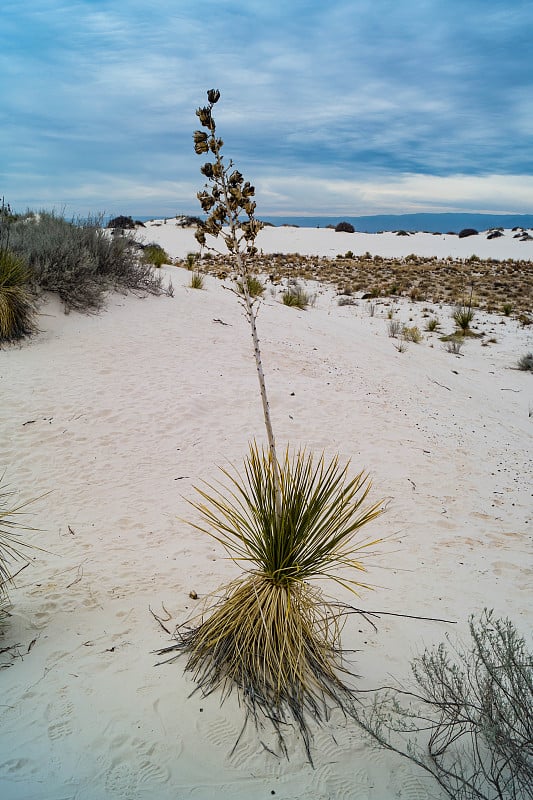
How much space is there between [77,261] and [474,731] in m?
9.22

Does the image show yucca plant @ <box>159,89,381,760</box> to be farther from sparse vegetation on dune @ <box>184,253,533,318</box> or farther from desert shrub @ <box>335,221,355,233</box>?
A: desert shrub @ <box>335,221,355,233</box>

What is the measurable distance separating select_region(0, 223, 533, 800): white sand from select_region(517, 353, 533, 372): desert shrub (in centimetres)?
118

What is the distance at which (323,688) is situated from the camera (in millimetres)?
2523

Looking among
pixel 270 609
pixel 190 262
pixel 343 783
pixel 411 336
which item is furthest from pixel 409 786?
pixel 190 262

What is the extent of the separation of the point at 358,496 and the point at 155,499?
2.01 m

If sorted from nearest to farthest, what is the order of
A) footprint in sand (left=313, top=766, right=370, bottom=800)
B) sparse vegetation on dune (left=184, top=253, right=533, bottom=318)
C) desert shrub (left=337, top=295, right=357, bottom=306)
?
1. footprint in sand (left=313, top=766, right=370, bottom=800)
2. desert shrub (left=337, top=295, right=357, bottom=306)
3. sparse vegetation on dune (left=184, top=253, right=533, bottom=318)

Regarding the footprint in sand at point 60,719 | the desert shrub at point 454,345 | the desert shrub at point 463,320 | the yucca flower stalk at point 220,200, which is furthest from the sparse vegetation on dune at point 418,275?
the footprint in sand at point 60,719

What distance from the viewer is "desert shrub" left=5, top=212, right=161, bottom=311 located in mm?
8867

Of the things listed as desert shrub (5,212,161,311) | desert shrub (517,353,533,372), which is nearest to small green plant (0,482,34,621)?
desert shrub (5,212,161,311)

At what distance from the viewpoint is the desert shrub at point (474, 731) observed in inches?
73.9

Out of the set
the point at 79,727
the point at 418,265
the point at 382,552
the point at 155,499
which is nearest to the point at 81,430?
the point at 155,499

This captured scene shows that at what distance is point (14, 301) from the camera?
7.59m

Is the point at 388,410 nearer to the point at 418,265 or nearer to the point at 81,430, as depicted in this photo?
the point at 81,430

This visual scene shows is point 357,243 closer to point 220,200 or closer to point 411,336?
point 411,336
